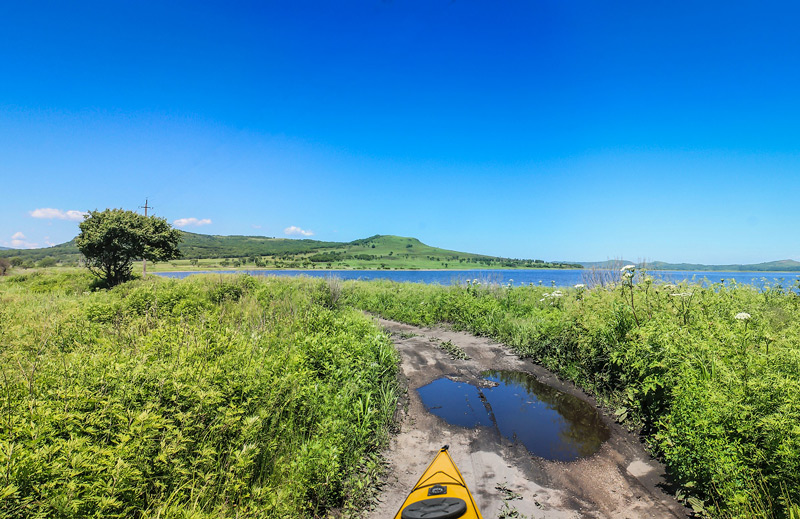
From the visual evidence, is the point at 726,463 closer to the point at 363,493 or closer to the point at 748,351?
the point at 748,351

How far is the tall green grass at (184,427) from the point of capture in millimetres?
2438

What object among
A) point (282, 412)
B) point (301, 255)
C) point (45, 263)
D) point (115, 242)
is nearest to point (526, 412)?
point (282, 412)

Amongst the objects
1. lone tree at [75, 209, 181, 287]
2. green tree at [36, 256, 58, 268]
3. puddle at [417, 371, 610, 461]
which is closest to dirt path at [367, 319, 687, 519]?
puddle at [417, 371, 610, 461]

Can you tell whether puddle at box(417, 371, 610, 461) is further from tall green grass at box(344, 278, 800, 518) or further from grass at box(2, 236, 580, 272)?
grass at box(2, 236, 580, 272)

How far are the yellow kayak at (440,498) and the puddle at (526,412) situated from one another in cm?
219

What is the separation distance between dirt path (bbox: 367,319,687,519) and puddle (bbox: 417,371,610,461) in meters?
0.25

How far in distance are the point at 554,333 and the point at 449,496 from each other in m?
8.16

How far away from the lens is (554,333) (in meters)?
10.8

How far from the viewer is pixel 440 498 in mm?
3828

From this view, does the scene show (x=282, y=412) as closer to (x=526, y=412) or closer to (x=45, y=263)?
(x=526, y=412)

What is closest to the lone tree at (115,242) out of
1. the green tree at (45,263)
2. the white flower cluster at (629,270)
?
the green tree at (45,263)

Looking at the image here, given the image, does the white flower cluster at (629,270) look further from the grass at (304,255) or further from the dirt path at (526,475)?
the grass at (304,255)

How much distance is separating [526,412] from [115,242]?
3055 cm

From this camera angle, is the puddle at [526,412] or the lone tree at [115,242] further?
the lone tree at [115,242]
